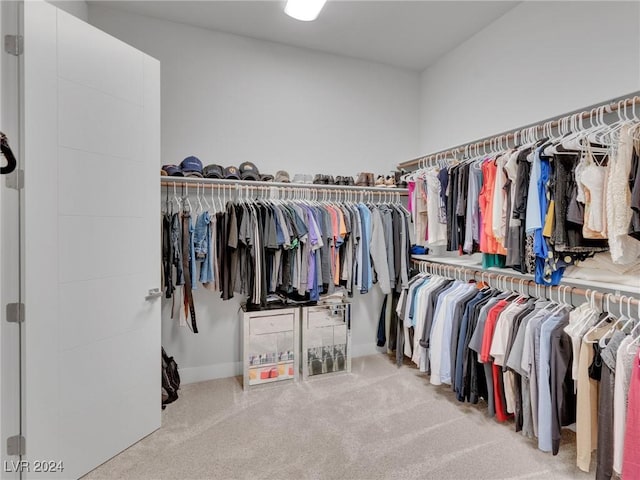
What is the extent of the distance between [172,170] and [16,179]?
1.18m

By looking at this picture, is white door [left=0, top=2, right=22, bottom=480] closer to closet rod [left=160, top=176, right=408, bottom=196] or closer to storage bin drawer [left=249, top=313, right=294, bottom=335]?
closet rod [left=160, top=176, right=408, bottom=196]

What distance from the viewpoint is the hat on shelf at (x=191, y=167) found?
280 cm

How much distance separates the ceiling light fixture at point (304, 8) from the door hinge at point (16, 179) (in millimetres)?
1903

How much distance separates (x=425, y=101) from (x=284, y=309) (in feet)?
8.63

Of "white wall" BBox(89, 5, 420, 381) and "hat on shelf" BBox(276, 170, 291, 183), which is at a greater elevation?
"white wall" BBox(89, 5, 420, 381)

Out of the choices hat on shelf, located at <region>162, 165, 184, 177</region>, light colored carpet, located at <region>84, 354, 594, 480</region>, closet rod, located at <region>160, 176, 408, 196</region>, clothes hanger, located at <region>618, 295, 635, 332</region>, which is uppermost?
hat on shelf, located at <region>162, 165, 184, 177</region>

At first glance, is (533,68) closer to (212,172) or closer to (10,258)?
(212,172)

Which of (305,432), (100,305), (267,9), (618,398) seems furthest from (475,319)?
(267,9)

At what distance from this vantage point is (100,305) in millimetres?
1983

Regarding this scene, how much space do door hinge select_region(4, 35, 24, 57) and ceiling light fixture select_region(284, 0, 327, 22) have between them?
5.10 ft

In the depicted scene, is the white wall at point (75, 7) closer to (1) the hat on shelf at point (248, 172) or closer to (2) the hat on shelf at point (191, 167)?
(2) the hat on shelf at point (191, 167)

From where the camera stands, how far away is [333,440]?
2.21m

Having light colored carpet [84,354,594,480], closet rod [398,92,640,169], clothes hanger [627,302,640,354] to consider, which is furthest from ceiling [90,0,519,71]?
light colored carpet [84,354,594,480]

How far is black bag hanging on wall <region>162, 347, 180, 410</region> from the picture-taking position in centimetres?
266
